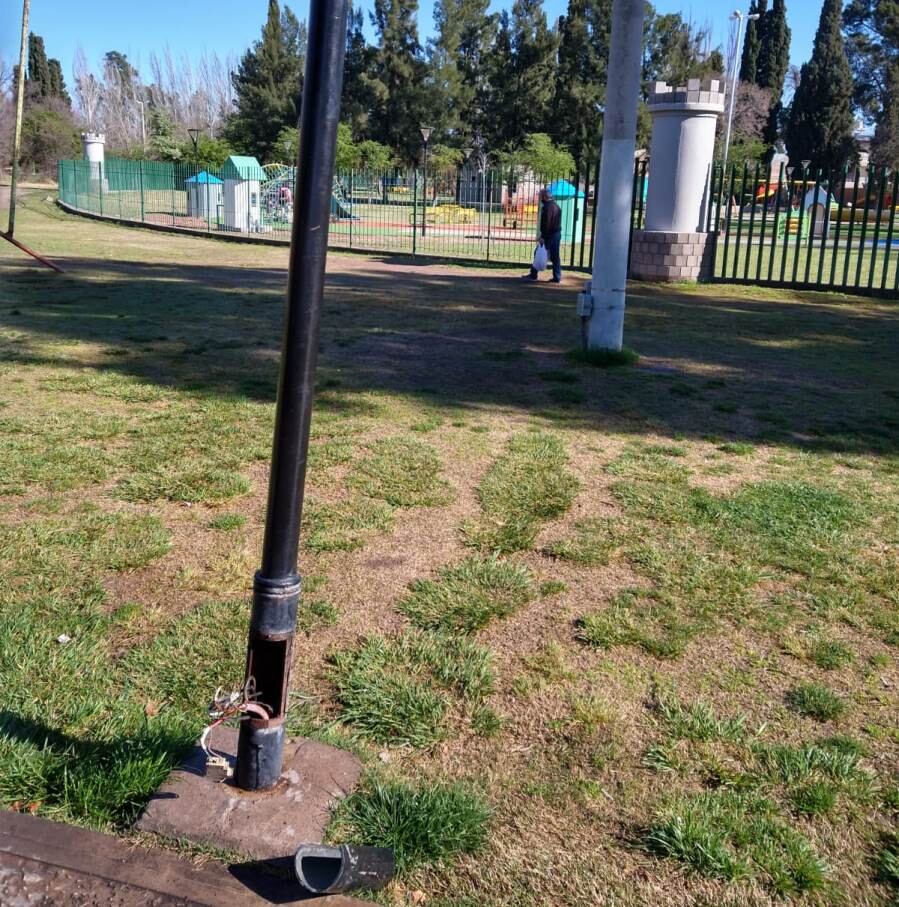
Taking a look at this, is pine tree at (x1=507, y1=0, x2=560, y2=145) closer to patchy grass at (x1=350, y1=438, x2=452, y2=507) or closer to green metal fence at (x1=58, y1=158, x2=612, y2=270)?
green metal fence at (x1=58, y1=158, x2=612, y2=270)

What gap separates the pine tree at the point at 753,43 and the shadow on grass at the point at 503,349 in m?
56.4

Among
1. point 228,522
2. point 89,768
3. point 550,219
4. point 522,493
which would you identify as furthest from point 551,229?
point 89,768

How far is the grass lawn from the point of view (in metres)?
2.58

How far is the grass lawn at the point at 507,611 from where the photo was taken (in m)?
2.58

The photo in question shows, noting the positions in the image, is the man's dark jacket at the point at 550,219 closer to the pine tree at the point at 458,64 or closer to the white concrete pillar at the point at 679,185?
the white concrete pillar at the point at 679,185

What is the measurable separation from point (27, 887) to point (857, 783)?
227 cm

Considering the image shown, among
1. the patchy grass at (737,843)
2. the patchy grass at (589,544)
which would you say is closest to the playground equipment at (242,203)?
the patchy grass at (589,544)

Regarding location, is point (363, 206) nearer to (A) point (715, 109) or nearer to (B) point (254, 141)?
(A) point (715, 109)

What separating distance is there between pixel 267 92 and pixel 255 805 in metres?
65.4

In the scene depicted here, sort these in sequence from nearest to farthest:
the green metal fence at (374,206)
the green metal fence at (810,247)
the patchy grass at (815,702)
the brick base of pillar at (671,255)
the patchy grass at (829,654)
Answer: the patchy grass at (815,702) → the patchy grass at (829,654) → the green metal fence at (810,247) → the brick base of pillar at (671,255) → the green metal fence at (374,206)

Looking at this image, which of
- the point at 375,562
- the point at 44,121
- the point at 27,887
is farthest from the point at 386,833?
the point at 44,121

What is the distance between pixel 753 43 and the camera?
6456 cm

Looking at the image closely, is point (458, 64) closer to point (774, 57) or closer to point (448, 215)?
point (774, 57)

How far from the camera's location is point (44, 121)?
44.1 metres
